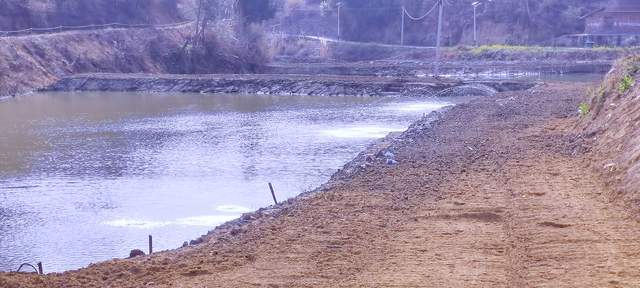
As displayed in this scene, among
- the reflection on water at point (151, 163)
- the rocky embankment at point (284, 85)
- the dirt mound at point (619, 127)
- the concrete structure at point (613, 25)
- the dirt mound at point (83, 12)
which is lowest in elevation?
the reflection on water at point (151, 163)

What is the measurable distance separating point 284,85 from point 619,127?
35899mm

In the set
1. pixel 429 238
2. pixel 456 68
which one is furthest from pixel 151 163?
pixel 456 68

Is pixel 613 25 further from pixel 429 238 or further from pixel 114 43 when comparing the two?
pixel 429 238

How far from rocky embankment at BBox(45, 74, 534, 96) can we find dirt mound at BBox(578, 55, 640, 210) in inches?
897

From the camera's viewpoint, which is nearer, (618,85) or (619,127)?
(619,127)

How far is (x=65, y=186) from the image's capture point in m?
20.4

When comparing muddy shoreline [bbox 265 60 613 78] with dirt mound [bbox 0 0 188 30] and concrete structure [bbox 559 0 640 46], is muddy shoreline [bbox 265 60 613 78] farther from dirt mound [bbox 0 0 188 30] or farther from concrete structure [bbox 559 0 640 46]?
dirt mound [bbox 0 0 188 30]

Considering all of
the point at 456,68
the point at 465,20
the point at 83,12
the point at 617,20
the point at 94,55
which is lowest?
the point at 456,68

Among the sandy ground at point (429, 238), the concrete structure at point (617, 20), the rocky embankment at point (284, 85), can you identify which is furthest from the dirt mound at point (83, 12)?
the sandy ground at point (429, 238)

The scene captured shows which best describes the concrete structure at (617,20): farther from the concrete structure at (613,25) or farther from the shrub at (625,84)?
the shrub at (625,84)

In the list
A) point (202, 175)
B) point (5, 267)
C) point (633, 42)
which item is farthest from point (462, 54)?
point (5, 267)

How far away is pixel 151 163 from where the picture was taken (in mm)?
24109

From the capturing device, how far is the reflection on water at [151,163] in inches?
618

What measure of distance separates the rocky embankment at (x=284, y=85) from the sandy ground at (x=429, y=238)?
3027 cm
